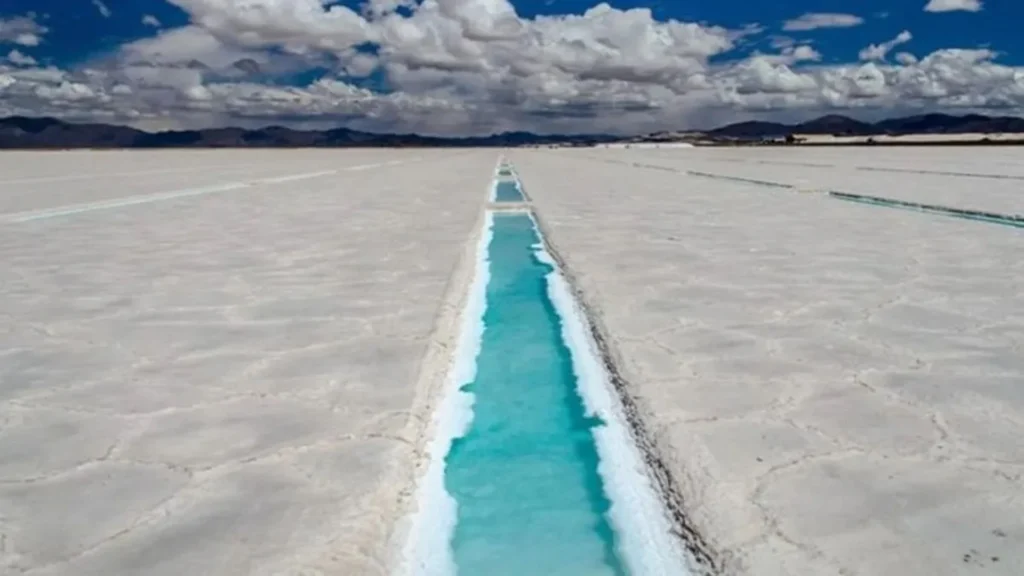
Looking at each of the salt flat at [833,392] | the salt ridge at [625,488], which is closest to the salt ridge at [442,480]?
the salt ridge at [625,488]

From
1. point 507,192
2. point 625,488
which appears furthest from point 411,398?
point 507,192

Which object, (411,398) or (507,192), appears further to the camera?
(507,192)

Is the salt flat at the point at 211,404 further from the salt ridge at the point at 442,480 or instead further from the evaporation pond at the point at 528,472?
the evaporation pond at the point at 528,472

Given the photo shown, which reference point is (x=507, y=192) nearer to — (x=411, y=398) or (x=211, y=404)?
(x=411, y=398)

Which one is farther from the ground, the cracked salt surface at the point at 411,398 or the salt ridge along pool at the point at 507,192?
the cracked salt surface at the point at 411,398

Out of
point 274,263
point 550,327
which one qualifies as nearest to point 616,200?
point 274,263

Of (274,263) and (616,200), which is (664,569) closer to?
(274,263)

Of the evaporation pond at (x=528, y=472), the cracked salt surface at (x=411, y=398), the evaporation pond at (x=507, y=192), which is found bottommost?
the evaporation pond at (x=507, y=192)
